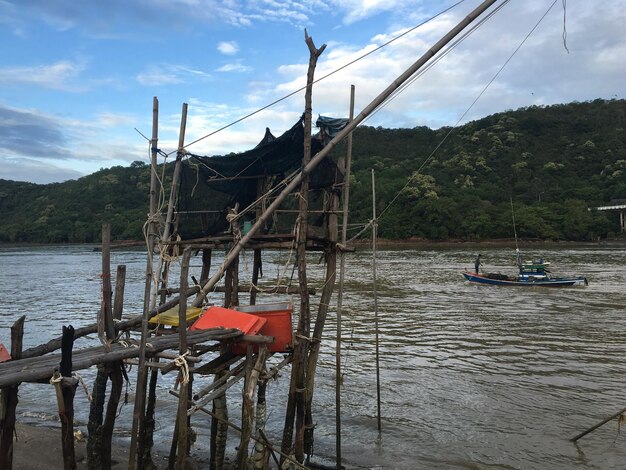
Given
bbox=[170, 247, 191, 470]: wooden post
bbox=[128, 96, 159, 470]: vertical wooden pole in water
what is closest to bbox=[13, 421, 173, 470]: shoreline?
bbox=[128, 96, 159, 470]: vertical wooden pole in water

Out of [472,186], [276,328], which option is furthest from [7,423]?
[472,186]

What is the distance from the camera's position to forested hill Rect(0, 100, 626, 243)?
7456cm

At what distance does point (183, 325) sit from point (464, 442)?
6201mm

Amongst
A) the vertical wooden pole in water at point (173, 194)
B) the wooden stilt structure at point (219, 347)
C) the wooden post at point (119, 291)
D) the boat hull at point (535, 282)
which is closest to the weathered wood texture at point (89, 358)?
the wooden stilt structure at point (219, 347)

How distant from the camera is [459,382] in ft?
42.7

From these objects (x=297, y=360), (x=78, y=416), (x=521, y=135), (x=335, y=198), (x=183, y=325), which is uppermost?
(x=521, y=135)

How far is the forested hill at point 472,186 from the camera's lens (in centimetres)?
→ 7456

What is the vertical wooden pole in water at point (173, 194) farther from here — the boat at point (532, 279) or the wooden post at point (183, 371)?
the boat at point (532, 279)

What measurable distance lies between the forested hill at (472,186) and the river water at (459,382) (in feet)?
119

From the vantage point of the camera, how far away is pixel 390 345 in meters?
16.9

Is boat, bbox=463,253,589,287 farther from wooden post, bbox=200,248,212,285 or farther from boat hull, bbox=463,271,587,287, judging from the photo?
wooden post, bbox=200,248,212,285

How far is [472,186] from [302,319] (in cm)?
8256

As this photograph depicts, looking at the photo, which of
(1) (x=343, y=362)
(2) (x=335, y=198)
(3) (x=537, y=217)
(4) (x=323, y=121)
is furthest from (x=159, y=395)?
(3) (x=537, y=217)

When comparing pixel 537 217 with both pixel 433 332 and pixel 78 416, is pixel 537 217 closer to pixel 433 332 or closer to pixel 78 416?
pixel 433 332
